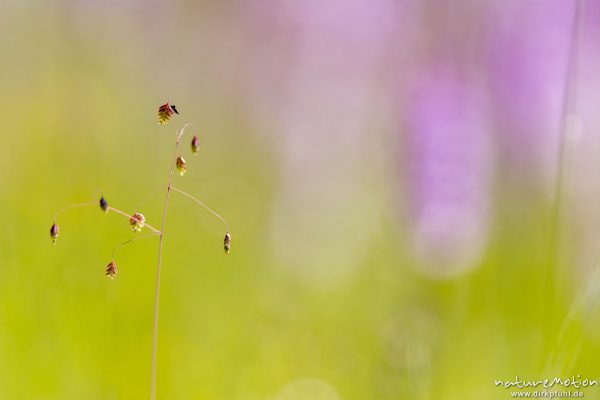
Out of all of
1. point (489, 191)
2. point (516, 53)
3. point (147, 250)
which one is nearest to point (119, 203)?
point (147, 250)

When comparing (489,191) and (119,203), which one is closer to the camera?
(489,191)

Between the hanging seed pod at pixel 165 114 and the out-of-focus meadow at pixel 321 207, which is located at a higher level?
the out-of-focus meadow at pixel 321 207

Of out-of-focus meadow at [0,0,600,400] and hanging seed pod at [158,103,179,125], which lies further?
out-of-focus meadow at [0,0,600,400]

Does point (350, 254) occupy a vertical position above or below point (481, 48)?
below

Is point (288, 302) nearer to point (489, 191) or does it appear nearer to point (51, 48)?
point (489, 191)

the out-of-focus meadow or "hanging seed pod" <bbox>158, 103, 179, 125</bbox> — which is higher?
the out-of-focus meadow

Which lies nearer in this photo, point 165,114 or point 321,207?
point 165,114

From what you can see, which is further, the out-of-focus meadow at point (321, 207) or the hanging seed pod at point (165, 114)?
the out-of-focus meadow at point (321, 207)

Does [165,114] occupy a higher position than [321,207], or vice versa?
[321,207]
